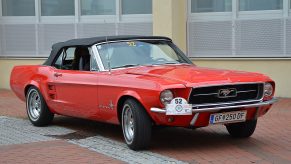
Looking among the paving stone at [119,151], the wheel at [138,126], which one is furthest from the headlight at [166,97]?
the paving stone at [119,151]

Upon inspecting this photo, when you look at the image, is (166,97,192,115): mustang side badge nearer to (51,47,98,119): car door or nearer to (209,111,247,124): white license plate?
(209,111,247,124): white license plate

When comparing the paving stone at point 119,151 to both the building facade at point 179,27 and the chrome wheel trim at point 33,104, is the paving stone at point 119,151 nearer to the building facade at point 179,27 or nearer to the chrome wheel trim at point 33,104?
the chrome wheel trim at point 33,104

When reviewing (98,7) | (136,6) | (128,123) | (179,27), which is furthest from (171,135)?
(98,7)

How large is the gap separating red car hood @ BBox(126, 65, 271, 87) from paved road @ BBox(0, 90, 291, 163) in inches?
36.4

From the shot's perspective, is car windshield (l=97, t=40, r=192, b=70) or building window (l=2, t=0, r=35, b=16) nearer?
car windshield (l=97, t=40, r=192, b=70)

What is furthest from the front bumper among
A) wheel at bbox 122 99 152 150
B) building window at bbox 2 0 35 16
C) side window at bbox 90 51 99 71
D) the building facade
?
building window at bbox 2 0 35 16

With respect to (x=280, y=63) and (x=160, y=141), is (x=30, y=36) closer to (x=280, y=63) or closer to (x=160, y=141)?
(x=280, y=63)

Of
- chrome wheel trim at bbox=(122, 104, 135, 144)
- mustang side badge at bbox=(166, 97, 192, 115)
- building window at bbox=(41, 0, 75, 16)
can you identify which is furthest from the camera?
building window at bbox=(41, 0, 75, 16)

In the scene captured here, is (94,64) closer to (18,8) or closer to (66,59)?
(66,59)

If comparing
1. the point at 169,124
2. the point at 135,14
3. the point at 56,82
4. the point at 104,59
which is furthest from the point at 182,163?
→ the point at 135,14

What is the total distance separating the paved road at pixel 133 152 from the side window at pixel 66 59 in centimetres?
106

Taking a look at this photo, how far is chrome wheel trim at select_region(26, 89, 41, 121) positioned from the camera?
31.7ft

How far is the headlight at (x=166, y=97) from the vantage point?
672cm

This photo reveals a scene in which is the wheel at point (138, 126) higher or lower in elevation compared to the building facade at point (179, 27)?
lower
